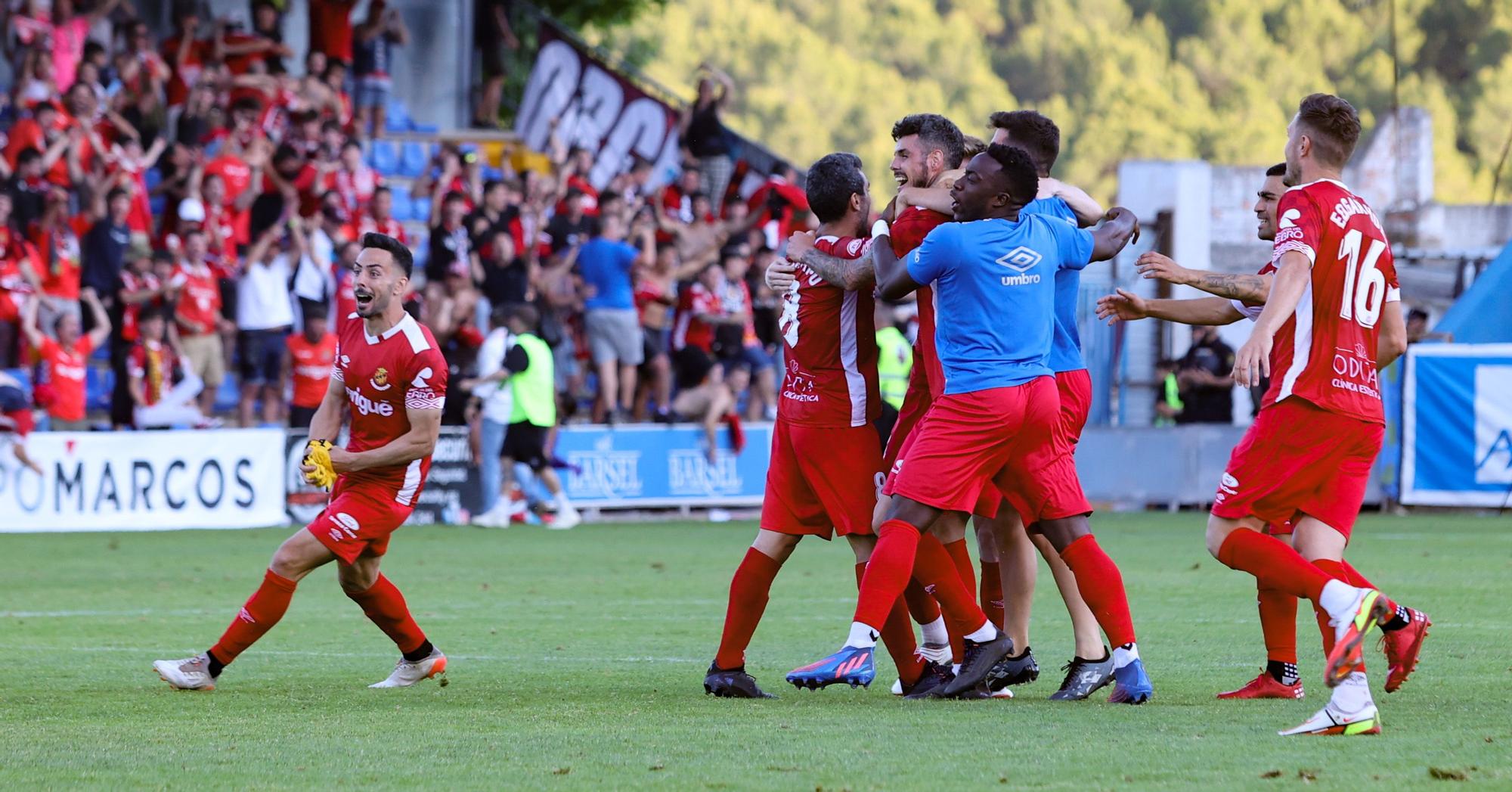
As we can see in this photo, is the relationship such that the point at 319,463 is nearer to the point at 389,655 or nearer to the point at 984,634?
the point at 389,655

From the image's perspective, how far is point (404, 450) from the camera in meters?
8.06

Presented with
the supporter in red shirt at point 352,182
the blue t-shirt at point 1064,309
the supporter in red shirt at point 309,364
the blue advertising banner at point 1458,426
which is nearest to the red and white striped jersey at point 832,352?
the blue t-shirt at point 1064,309

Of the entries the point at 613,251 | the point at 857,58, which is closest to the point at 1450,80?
the point at 857,58

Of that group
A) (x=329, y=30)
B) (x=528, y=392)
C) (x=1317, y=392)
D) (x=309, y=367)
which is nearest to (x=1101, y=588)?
(x=1317, y=392)

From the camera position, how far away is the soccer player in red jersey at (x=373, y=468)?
8000 mm

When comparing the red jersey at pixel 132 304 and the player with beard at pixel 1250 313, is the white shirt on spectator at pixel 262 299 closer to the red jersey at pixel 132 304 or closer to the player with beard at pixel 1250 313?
the red jersey at pixel 132 304

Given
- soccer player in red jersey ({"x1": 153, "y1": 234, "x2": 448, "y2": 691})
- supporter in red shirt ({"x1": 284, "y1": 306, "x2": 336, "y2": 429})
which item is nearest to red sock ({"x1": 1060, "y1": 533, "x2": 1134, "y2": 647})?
soccer player in red jersey ({"x1": 153, "y1": 234, "x2": 448, "y2": 691})

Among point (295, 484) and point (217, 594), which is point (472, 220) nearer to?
point (295, 484)

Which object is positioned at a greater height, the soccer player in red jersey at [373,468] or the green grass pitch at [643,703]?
the soccer player in red jersey at [373,468]

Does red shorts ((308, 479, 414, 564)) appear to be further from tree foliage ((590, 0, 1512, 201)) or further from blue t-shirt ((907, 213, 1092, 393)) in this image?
tree foliage ((590, 0, 1512, 201))

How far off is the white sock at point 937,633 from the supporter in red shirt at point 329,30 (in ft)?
62.7

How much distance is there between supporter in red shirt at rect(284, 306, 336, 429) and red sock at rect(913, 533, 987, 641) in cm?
1212

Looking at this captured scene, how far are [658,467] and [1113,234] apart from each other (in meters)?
13.8

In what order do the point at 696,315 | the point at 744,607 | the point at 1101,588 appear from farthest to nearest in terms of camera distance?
the point at 696,315
the point at 744,607
the point at 1101,588
